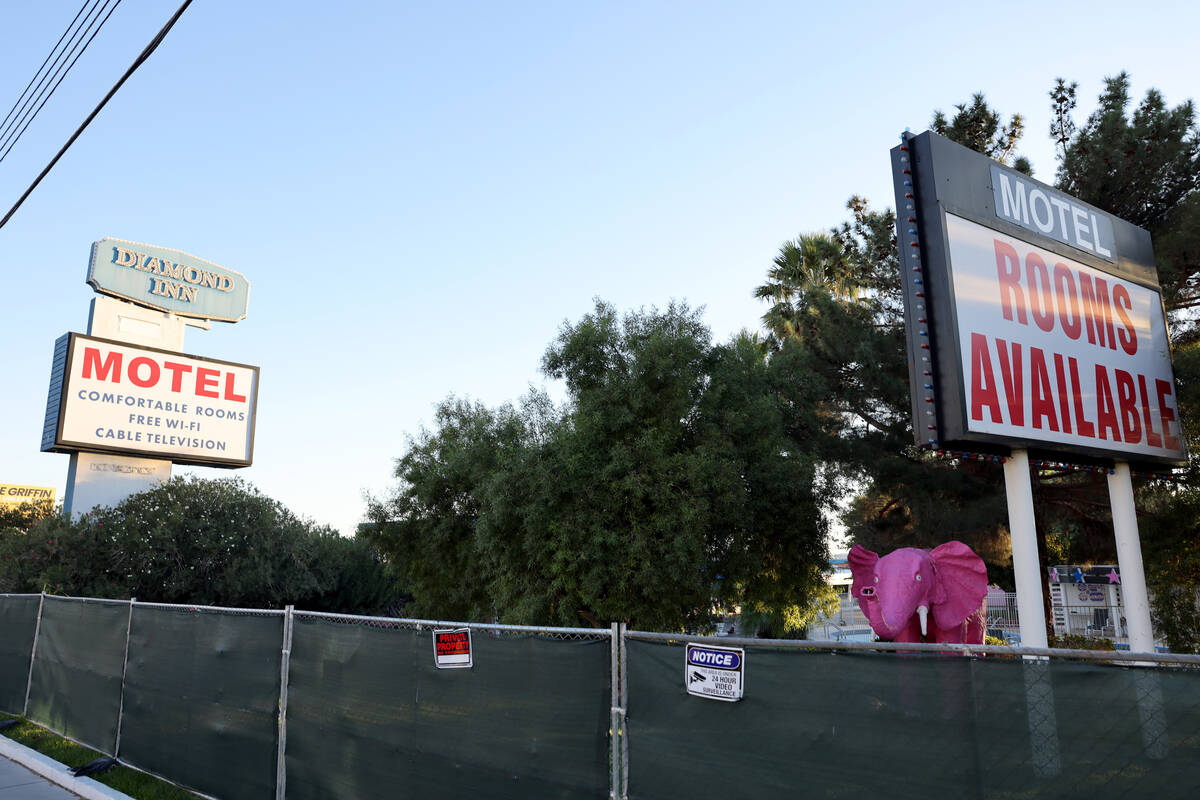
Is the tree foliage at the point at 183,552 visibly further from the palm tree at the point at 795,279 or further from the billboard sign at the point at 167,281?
the palm tree at the point at 795,279

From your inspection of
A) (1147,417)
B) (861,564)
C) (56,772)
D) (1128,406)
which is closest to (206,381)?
(56,772)

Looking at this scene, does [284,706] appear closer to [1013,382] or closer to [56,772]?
[56,772]

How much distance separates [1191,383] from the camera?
12648 mm

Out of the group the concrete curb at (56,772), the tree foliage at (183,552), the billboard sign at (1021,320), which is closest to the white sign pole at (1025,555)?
the billboard sign at (1021,320)

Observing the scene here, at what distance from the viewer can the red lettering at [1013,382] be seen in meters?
8.73

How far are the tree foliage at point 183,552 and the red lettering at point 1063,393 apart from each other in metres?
19.0

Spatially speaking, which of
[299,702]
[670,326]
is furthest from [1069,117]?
[299,702]

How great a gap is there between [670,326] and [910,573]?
8.56m

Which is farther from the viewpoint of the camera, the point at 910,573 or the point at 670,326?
the point at 670,326

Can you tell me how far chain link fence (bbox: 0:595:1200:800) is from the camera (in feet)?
10.9

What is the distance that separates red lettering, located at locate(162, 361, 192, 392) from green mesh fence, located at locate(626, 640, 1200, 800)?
81.9ft

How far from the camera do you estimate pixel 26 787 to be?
8.41m

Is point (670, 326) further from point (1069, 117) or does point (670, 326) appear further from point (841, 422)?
point (1069, 117)

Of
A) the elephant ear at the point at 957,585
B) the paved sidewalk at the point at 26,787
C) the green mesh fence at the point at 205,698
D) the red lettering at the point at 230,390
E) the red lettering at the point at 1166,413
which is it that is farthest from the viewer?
the red lettering at the point at 230,390
